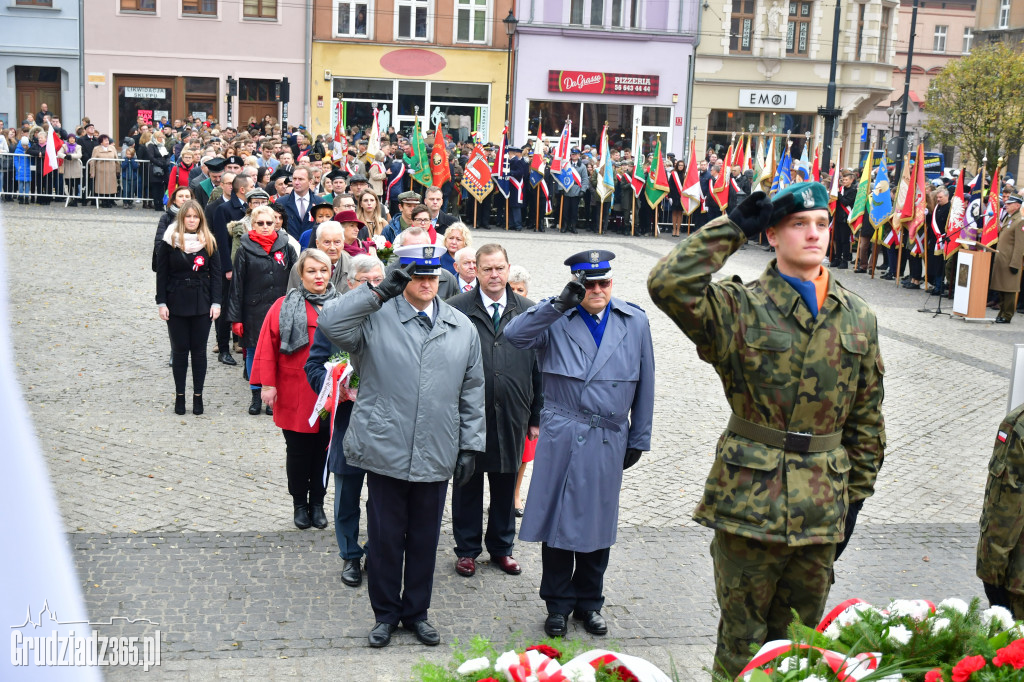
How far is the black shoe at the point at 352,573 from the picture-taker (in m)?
6.20

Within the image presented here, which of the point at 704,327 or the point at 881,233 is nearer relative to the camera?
the point at 704,327

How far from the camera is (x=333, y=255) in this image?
27.8 ft

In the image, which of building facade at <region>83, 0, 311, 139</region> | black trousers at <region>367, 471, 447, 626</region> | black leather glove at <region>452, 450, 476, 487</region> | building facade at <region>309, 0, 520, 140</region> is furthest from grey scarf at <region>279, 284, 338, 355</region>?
building facade at <region>309, 0, 520, 140</region>

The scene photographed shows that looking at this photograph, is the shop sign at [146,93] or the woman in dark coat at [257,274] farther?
the shop sign at [146,93]

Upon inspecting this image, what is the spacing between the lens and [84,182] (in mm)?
26203

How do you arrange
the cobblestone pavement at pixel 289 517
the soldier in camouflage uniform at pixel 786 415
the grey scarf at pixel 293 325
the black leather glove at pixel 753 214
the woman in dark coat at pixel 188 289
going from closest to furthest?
the black leather glove at pixel 753 214, the soldier in camouflage uniform at pixel 786 415, the cobblestone pavement at pixel 289 517, the grey scarf at pixel 293 325, the woman in dark coat at pixel 188 289

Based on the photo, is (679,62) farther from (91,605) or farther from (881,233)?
(91,605)

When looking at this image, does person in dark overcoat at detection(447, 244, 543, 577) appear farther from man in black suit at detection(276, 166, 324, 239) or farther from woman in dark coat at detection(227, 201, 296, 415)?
man in black suit at detection(276, 166, 324, 239)

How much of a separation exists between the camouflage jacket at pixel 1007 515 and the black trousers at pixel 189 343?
273 inches

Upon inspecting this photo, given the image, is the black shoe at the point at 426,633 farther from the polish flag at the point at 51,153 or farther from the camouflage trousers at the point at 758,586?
the polish flag at the point at 51,153

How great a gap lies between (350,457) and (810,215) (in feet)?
8.62

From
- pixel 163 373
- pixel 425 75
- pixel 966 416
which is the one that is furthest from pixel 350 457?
pixel 425 75

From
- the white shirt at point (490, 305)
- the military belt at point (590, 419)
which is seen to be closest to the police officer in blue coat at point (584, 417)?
the military belt at point (590, 419)

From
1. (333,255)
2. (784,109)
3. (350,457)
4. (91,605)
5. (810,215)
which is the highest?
(784,109)
